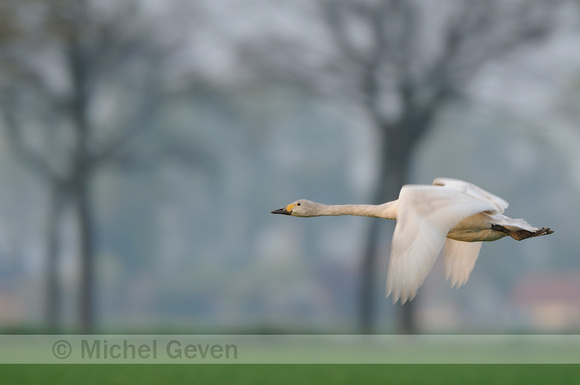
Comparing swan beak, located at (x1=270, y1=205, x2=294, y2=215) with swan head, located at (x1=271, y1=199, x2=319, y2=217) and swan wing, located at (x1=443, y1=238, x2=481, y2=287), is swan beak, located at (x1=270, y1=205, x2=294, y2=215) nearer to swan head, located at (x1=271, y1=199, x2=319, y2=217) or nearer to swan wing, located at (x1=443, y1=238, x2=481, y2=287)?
swan head, located at (x1=271, y1=199, x2=319, y2=217)

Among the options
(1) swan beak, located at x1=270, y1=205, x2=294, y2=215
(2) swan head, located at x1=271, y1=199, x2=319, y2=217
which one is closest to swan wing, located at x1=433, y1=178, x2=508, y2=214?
(2) swan head, located at x1=271, y1=199, x2=319, y2=217

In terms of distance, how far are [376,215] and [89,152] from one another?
230 inches

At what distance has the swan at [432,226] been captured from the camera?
3240mm

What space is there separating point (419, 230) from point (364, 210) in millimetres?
815

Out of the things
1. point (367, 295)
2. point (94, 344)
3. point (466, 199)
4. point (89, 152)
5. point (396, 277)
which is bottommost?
point (396, 277)

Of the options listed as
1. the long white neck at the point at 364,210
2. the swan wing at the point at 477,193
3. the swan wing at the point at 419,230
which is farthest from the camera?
the swan wing at the point at 477,193

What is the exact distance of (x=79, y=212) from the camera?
885 centimetres

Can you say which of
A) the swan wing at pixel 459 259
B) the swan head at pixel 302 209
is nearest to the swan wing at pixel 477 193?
the swan wing at pixel 459 259

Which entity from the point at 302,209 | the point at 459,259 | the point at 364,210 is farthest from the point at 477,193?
the point at 302,209

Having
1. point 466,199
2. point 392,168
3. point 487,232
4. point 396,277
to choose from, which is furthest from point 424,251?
point 392,168

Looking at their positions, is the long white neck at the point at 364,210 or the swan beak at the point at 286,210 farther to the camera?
the swan beak at the point at 286,210

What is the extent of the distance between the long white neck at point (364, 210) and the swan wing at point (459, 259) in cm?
81

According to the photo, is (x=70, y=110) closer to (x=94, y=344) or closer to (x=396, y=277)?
(x=94, y=344)

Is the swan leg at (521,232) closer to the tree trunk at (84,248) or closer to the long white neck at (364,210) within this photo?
the long white neck at (364,210)
